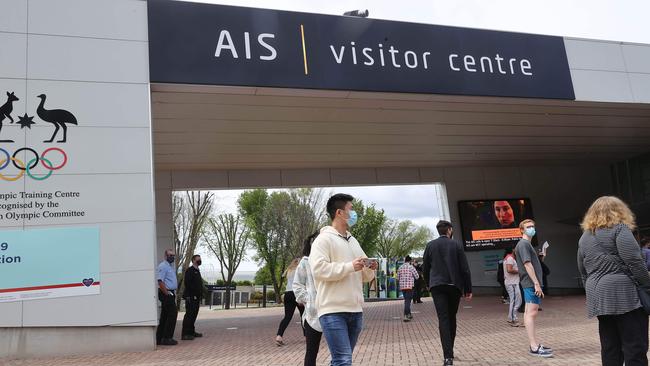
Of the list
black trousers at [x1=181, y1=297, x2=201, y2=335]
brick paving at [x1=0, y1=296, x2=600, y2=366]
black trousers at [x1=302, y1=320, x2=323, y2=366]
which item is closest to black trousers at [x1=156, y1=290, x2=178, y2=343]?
brick paving at [x1=0, y1=296, x2=600, y2=366]

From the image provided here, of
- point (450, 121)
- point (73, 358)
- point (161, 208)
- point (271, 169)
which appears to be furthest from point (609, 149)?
point (73, 358)

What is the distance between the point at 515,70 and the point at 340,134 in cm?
468

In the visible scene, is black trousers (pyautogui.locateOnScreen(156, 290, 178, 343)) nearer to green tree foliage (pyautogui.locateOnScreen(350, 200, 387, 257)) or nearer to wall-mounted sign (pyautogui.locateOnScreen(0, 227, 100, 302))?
wall-mounted sign (pyautogui.locateOnScreen(0, 227, 100, 302))

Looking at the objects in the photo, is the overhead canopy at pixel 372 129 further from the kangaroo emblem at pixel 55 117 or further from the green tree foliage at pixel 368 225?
the green tree foliage at pixel 368 225

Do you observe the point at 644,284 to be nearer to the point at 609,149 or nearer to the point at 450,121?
the point at 450,121

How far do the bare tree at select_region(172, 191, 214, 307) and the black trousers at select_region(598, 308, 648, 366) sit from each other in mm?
23100

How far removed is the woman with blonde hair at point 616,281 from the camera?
367 centimetres

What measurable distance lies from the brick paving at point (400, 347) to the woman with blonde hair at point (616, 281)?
2118mm

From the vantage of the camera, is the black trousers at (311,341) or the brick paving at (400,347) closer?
the black trousers at (311,341)

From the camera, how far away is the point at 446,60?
1046 cm

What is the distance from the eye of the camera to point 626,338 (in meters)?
3.73

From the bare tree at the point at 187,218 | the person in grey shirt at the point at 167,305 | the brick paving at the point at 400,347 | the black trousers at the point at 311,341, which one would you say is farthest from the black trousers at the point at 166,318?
the bare tree at the point at 187,218

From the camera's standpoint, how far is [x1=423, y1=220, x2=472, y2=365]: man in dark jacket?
584 centimetres

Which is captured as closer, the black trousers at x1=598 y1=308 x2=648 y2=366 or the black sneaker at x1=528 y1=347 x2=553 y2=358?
the black trousers at x1=598 y1=308 x2=648 y2=366
